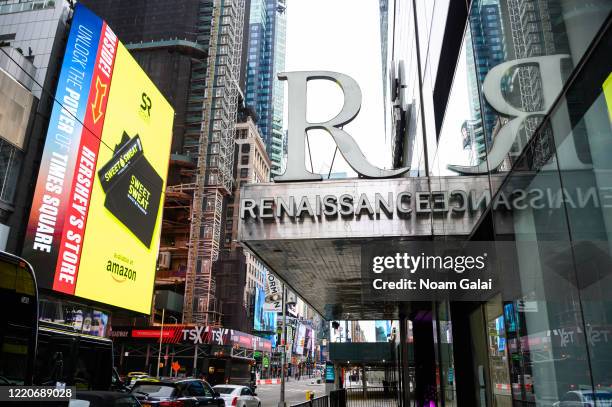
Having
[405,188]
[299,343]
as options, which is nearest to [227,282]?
[299,343]

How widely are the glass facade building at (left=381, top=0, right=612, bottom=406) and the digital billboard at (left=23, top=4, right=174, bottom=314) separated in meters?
24.1

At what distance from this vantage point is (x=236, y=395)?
852 inches

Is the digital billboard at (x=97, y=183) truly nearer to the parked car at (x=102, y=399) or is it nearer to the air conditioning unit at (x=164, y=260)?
the parked car at (x=102, y=399)

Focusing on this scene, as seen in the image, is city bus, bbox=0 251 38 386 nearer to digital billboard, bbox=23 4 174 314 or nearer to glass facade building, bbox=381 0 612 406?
glass facade building, bbox=381 0 612 406

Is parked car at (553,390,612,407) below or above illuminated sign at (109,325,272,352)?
below

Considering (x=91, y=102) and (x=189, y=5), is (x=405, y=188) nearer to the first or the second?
(x=91, y=102)

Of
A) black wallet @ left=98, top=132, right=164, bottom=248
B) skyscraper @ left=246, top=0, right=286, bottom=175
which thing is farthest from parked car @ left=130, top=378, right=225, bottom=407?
skyscraper @ left=246, top=0, right=286, bottom=175

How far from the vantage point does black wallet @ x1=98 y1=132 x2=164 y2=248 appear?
3403cm

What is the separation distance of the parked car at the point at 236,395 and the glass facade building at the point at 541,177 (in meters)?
14.1

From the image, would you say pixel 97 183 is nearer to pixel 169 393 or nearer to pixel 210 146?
pixel 169 393

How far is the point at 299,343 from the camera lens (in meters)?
138

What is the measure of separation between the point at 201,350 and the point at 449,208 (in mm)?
58166

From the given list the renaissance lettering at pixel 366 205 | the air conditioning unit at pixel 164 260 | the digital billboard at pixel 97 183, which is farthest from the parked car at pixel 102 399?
the air conditioning unit at pixel 164 260

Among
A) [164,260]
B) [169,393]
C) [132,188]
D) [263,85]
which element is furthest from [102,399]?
[263,85]
